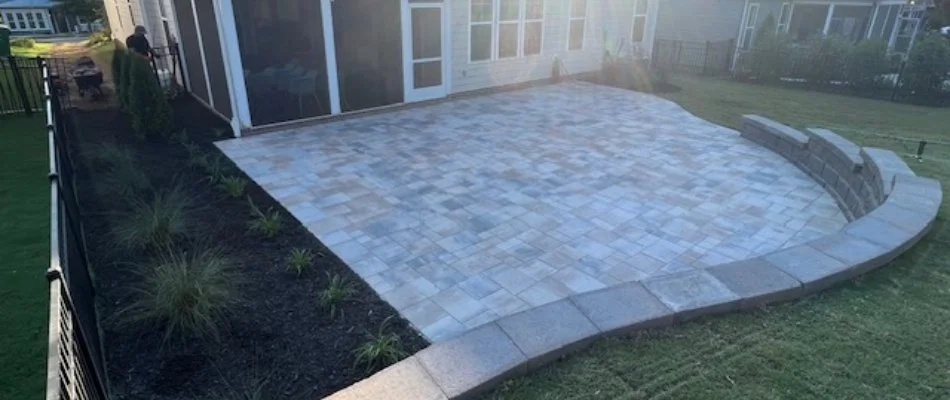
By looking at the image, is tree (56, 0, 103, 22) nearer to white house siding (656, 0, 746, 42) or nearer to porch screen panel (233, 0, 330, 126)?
porch screen panel (233, 0, 330, 126)

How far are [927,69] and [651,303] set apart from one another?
13.3 meters

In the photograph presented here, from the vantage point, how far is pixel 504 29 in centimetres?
1177

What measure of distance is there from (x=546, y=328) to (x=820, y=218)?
13.5 ft

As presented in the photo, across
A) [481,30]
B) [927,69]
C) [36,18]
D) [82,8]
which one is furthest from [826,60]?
[36,18]

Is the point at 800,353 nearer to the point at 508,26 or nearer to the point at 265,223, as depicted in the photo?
the point at 265,223

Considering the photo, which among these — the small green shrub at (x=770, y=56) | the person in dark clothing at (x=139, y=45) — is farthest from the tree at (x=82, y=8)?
the small green shrub at (x=770, y=56)

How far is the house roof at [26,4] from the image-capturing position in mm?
28781

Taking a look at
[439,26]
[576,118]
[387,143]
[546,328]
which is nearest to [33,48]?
[439,26]

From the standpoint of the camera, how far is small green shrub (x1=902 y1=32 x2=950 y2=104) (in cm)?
1184

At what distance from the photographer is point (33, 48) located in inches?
774

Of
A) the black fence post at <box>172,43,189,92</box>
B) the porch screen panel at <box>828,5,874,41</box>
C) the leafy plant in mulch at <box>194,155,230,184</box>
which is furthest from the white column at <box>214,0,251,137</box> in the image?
the porch screen panel at <box>828,5,874,41</box>

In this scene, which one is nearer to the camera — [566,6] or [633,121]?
A: [633,121]

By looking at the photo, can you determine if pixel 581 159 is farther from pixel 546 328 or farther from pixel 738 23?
pixel 738 23

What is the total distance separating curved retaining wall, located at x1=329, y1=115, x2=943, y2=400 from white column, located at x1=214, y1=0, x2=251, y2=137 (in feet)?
21.5
